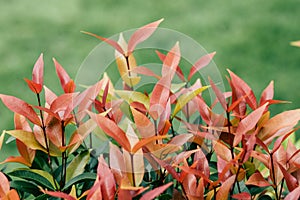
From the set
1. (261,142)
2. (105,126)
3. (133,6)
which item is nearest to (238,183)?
(261,142)

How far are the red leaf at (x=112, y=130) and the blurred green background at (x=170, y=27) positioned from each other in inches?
132

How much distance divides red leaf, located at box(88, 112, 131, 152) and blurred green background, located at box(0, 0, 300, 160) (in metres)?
3.35

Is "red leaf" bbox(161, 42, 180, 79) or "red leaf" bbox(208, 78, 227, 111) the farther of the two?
"red leaf" bbox(161, 42, 180, 79)

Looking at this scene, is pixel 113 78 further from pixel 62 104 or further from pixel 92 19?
pixel 62 104

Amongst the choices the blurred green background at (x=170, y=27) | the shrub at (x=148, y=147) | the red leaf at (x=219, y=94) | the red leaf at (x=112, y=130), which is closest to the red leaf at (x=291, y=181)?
the shrub at (x=148, y=147)

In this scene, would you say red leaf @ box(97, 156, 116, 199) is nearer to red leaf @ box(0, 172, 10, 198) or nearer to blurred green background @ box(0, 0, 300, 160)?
red leaf @ box(0, 172, 10, 198)

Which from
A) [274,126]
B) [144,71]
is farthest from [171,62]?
[274,126]

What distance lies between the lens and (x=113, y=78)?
4.61 m

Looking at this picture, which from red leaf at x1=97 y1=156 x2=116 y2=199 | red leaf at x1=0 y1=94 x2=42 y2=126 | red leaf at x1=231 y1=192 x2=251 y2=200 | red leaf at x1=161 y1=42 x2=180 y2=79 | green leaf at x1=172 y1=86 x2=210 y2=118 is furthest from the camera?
red leaf at x1=161 y1=42 x2=180 y2=79

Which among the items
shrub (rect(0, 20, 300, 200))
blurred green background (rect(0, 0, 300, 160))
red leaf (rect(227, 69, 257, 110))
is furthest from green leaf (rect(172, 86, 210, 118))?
blurred green background (rect(0, 0, 300, 160))

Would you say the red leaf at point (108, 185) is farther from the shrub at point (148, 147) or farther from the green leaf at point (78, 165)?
the green leaf at point (78, 165)

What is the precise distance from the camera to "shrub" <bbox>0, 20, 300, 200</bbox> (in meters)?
1.28

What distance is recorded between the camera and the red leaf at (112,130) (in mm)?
1243

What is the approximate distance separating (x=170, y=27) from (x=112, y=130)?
158 inches
